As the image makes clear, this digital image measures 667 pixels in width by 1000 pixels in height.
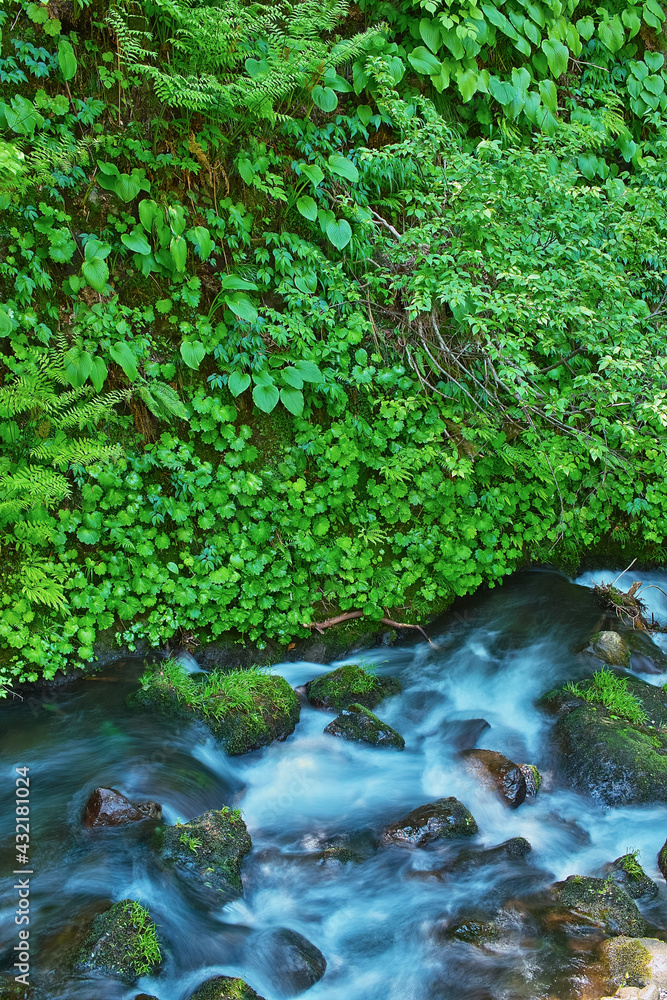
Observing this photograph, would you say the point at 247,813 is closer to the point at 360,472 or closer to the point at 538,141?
the point at 360,472

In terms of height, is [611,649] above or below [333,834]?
above

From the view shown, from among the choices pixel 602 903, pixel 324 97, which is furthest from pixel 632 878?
pixel 324 97

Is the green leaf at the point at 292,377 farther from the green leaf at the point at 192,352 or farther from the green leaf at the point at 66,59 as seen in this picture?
the green leaf at the point at 66,59

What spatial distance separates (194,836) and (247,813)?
1.73 ft

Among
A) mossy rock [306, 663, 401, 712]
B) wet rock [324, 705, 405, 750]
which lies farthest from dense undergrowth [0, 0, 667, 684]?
wet rock [324, 705, 405, 750]

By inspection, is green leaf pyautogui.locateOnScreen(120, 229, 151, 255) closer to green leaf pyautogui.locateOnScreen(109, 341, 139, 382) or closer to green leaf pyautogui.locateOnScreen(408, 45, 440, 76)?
green leaf pyautogui.locateOnScreen(109, 341, 139, 382)

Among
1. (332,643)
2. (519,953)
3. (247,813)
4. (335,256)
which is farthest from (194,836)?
(335,256)

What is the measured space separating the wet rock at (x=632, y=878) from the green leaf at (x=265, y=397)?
339 centimetres

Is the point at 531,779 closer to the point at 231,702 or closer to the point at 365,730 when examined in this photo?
the point at 365,730

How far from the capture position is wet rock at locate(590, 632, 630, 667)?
523 cm

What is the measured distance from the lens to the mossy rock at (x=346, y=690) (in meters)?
4.82

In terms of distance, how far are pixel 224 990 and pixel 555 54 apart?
7.14 metres

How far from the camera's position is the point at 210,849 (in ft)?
11.8

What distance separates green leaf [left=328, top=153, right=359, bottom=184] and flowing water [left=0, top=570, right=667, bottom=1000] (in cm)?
350
